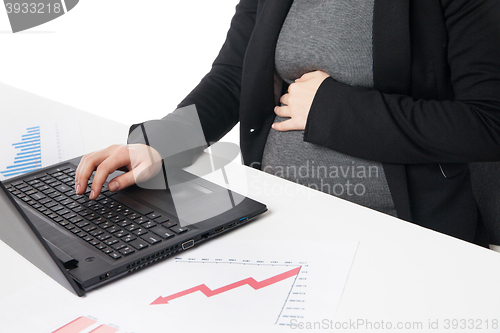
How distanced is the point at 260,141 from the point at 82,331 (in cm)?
66

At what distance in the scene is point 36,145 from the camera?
111 centimetres

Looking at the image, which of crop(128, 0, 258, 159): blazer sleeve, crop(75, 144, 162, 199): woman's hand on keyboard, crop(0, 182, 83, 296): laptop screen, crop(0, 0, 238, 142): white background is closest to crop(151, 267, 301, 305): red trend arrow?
crop(0, 182, 83, 296): laptop screen

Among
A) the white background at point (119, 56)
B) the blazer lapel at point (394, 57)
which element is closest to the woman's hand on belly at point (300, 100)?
the blazer lapel at point (394, 57)

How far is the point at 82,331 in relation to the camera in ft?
1.57

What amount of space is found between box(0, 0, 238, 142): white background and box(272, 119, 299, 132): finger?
1919 mm

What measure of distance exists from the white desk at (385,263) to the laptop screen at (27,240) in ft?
0.13

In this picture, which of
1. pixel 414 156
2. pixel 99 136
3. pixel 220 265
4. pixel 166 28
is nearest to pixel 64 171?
pixel 99 136

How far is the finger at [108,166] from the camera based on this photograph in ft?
2.41

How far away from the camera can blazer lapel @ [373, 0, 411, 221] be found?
842 mm

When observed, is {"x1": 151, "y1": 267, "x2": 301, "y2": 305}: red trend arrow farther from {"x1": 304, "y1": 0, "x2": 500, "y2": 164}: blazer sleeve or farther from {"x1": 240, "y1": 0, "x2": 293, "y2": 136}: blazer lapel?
{"x1": 240, "y1": 0, "x2": 293, "y2": 136}: blazer lapel

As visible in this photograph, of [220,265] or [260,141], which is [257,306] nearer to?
[220,265]

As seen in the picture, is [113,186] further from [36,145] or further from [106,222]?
[36,145]

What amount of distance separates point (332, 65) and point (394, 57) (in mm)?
119

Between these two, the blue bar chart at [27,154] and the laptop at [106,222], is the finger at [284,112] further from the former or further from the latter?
the blue bar chart at [27,154]
